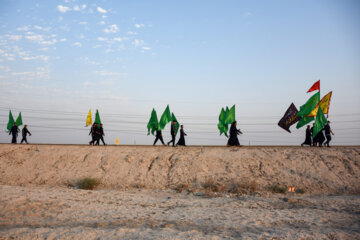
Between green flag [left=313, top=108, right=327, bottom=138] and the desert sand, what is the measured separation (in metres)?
2.71

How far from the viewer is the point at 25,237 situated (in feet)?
21.3

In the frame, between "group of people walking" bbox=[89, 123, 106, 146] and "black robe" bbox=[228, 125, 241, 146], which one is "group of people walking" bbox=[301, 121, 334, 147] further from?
"group of people walking" bbox=[89, 123, 106, 146]

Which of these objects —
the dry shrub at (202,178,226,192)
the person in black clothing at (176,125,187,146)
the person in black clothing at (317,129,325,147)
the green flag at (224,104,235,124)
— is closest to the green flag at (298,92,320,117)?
the person in black clothing at (317,129,325,147)

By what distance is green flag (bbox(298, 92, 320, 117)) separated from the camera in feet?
63.4

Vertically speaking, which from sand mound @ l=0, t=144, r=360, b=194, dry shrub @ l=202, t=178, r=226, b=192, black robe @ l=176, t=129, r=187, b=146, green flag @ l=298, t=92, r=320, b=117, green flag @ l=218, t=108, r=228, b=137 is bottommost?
dry shrub @ l=202, t=178, r=226, b=192

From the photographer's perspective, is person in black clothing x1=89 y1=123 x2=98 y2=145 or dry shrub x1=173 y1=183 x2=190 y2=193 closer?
dry shrub x1=173 y1=183 x2=190 y2=193

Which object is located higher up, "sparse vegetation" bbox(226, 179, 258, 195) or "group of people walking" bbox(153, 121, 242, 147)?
"group of people walking" bbox(153, 121, 242, 147)

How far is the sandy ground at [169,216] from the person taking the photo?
674cm

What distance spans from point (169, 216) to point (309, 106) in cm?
1487

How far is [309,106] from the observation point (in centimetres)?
1941

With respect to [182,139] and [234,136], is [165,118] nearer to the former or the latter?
[182,139]

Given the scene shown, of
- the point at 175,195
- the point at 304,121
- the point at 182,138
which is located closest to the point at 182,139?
the point at 182,138

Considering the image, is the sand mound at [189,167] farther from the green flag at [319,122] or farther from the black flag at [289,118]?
the black flag at [289,118]

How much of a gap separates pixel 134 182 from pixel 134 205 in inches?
146
